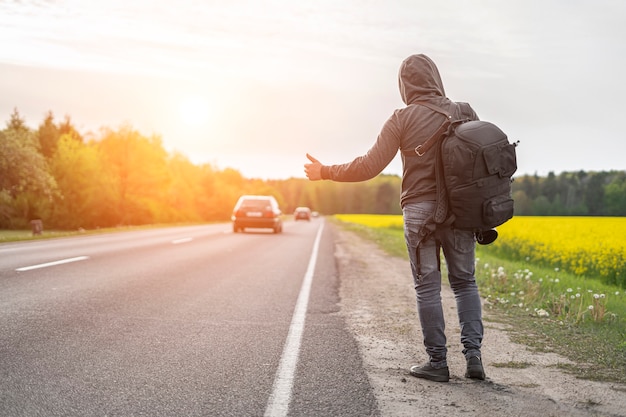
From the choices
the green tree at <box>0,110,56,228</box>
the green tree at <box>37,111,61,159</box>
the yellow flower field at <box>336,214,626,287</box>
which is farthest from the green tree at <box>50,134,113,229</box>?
the yellow flower field at <box>336,214,626,287</box>

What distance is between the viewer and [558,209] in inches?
733

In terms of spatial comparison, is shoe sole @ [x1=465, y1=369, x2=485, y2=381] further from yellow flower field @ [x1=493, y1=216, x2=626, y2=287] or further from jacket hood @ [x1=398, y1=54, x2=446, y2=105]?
yellow flower field @ [x1=493, y1=216, x2=626, y2=287]

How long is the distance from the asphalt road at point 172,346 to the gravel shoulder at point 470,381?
189 mm

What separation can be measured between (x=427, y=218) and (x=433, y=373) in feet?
3.33

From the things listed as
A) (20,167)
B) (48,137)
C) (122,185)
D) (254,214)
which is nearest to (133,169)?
(122,185)

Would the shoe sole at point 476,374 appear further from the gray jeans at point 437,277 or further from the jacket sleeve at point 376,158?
the jacket sleeve at point 376,158

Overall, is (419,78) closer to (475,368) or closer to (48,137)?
(475,368)

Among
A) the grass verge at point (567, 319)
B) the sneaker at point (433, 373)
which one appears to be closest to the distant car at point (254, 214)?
the grass verge at point (567, 319)

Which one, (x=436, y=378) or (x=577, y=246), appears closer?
(x=436, y=378)

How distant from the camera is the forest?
16361mm

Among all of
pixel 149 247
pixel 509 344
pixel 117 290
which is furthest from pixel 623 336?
pixel 149 247

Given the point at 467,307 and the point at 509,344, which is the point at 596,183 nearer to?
the point at 509,344

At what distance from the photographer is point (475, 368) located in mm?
4012

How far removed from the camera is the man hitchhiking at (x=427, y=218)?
405 cm
